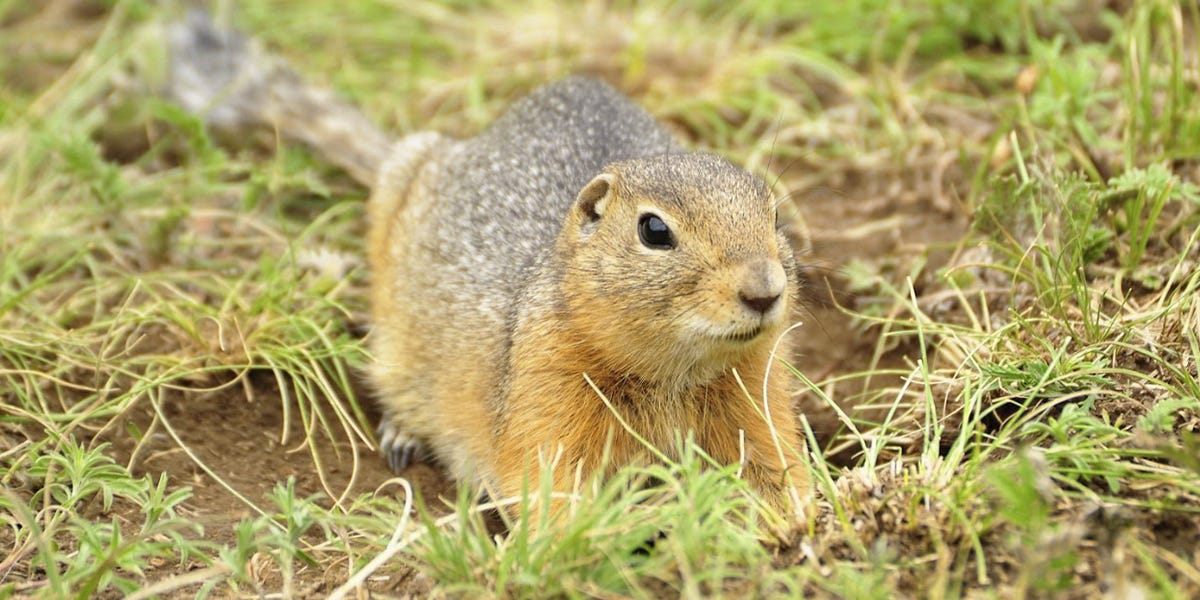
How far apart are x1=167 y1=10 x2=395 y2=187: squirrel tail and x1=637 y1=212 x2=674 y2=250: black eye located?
10.2 feet

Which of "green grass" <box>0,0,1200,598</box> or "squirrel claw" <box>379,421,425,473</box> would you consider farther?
"squirrel claw" <box>379,421,425,473</box>

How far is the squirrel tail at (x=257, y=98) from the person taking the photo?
7.27 metres

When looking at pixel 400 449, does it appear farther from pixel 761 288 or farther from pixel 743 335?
pixel 761 288

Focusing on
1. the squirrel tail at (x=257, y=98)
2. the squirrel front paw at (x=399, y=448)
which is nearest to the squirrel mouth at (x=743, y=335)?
the squirrel front paw at (x=399, y=448)

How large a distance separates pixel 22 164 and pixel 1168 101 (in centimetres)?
580

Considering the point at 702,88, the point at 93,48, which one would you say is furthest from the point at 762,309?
the point at 93,48

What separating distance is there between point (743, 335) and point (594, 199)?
92 cm

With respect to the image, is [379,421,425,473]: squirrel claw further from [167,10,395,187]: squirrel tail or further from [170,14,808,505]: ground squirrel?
[167,10,395,187]: squirrel tail

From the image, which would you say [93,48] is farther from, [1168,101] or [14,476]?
[1168,101]

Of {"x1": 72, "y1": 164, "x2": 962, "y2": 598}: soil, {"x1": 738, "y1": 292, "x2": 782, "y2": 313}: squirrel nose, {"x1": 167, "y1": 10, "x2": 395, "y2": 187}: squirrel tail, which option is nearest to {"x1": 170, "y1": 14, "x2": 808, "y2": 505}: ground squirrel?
{"x1": 738, "y1": 292, "x2": 782, "y2": 313}: squirrel nose

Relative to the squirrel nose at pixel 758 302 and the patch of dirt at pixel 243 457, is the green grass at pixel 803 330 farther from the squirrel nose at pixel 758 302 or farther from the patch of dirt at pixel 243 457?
the squirrel nose at pixel 758 302

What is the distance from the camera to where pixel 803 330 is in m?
6.18

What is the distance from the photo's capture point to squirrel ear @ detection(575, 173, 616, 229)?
15.0 feet

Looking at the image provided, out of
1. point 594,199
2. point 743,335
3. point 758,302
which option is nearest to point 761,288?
point 758,302
